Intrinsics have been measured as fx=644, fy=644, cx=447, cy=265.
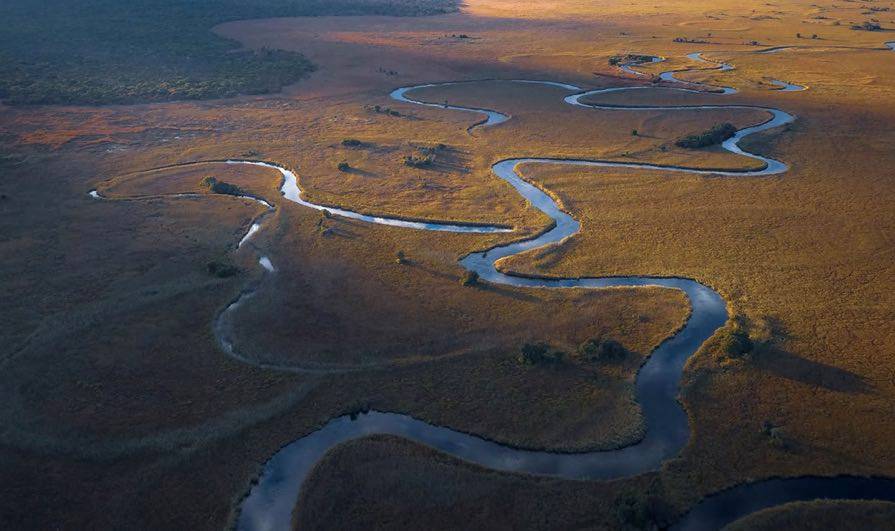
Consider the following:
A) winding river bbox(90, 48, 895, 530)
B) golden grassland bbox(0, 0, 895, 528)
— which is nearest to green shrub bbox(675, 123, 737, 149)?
golden grassland bbox(0, 0, 895, 528)

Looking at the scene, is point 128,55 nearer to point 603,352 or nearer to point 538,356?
point 538,356

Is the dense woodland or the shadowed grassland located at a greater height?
the dense woodland

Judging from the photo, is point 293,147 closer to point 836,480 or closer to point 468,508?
point 468,508

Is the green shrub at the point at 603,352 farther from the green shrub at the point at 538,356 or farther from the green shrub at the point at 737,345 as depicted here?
the green shrub at the point at 737,345

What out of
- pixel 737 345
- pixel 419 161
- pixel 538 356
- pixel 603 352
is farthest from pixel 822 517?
pixel 419 161

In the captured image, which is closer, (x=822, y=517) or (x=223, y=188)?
(x=822, y=517)

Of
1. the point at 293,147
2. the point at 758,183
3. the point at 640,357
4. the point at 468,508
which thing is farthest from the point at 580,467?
the point at 293,147

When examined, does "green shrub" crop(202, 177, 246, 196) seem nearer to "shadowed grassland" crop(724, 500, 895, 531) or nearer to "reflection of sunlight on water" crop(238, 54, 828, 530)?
"reflection of sunlight on water" crop(238, 54, 828, 530)
